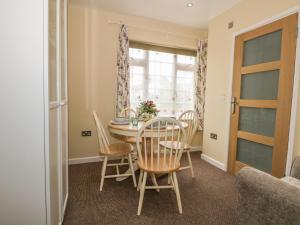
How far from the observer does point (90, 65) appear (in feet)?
9.70

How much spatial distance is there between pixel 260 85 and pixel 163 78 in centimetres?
185

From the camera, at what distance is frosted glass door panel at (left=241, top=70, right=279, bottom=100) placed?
6.89 feet

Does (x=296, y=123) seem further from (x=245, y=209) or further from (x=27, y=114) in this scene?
(x=27, y=114)

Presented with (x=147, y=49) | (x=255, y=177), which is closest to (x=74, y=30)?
(x=147, y=49)

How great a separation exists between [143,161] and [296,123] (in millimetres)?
1714

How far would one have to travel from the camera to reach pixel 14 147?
3.44 ft

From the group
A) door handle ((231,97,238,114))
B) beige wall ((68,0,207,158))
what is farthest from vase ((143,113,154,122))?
door handle ((231,97,238,114))

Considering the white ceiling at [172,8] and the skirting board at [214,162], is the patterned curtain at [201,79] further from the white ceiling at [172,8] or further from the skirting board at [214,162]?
the skirting board at [214,162]

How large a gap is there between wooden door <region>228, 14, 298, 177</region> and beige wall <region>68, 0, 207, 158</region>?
186 cm

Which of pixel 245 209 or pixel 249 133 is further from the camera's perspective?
pixel 249 133

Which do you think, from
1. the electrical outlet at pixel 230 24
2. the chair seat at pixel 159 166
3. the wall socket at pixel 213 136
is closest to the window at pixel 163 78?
the wall socket at pixel 213 136

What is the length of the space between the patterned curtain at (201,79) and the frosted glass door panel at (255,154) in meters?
1.20

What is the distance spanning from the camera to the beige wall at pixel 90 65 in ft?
9.29

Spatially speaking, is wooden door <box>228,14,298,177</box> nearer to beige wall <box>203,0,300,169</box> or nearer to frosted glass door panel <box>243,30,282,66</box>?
frosted glass door panel <box>243,30,282,66</box>
